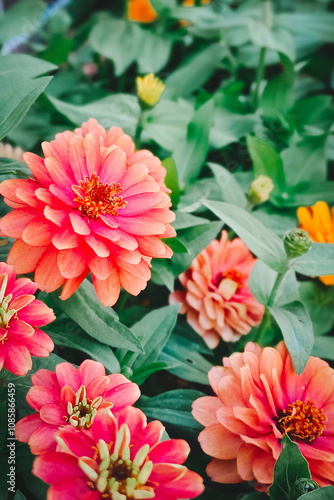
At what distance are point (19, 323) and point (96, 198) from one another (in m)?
0.12

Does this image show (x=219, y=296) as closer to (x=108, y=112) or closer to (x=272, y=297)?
(x=272, y=297)

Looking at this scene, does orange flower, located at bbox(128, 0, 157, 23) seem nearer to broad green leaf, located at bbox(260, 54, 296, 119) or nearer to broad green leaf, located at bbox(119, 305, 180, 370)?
broad green leaf, located at bbox(260, 54, 296, 119)

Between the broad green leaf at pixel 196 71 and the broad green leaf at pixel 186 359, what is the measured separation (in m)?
0.46

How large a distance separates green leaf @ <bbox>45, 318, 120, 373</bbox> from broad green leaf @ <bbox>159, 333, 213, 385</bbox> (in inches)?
3.9

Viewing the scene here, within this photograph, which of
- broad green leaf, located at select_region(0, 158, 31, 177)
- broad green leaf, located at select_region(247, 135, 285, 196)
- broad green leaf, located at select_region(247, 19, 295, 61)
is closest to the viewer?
broad green leaf, located at select_region(0, 158, 31, 177)

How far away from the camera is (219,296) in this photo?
488 millimetres

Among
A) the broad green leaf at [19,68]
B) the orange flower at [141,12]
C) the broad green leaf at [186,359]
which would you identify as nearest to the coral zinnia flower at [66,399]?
the broad green leaf at [186,359]

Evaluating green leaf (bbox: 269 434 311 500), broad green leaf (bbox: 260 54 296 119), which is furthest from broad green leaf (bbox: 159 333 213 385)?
broad green leaf (bbox: 260 54 296 119)

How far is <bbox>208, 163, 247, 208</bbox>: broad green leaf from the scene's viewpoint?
22.0 inches

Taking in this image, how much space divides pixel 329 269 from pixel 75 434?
274 mm

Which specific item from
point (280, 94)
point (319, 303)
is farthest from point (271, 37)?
point (319, 303)

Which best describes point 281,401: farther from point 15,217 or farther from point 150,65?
point 150,65

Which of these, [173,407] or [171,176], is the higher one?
[171,176]

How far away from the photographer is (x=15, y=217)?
0.34 m
